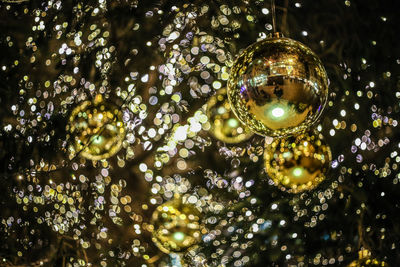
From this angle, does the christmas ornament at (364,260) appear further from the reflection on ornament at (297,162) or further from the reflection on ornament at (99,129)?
the reflection on ornament at (99,129)

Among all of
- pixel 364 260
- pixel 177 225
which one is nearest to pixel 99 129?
pixel 177 225

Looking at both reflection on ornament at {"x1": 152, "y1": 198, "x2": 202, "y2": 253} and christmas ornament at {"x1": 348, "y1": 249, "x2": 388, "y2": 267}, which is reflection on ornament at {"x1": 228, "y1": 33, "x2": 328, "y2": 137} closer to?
reflection on ornament at {"x1": 152, "y1": 198, "x2": 202, "y2": 253}

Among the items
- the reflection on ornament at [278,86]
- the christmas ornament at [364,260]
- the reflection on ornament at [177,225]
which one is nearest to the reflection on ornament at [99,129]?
the reflection on ornament at [177,225]

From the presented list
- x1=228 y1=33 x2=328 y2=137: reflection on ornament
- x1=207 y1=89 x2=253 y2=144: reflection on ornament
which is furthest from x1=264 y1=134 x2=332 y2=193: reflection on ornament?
x1=228 y1=33 x2=328 y2=137: reflection on ornament

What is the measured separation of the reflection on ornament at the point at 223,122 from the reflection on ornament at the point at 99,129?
15 centimetres

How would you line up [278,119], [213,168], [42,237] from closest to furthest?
[278,119], [213,168], [42,237]

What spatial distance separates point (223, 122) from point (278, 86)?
21 cm

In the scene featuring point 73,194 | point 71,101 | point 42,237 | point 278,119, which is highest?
point 278,119

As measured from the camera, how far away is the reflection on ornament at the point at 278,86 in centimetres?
56

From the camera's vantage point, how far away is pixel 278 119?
0.57m

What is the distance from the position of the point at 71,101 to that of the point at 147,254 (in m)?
0.29

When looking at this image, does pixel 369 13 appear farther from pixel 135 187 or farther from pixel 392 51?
pixel 135 187

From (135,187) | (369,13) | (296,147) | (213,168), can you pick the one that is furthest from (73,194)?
(369,13)

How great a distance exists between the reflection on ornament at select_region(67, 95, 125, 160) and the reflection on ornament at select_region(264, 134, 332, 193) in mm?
247
